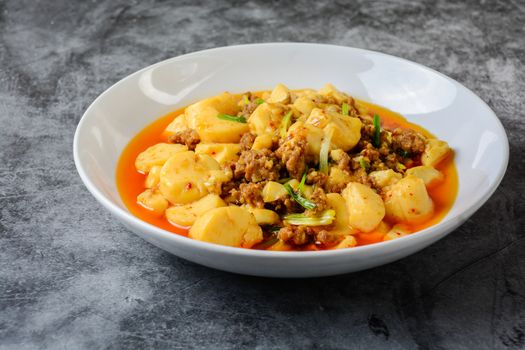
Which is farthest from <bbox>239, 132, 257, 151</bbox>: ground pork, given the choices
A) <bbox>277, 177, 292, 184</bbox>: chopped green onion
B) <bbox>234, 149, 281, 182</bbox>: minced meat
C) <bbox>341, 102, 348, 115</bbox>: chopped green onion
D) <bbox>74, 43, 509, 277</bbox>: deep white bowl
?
<bbox>74, 43, 509, 277</bbox>: deep white bowl

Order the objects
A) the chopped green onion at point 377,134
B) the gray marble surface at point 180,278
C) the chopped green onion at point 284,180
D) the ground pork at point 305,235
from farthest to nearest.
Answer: the chopped green onion at point 377,134
the chopped green onion at point 284,180
the ground pork at point 305,235
the gray marble surface at point 180,278

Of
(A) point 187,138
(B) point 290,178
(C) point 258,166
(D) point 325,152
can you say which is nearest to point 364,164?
(D) point 325,152

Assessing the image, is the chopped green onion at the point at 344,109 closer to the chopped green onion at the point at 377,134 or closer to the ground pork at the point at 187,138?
the chopped green onion at the point at 377,134

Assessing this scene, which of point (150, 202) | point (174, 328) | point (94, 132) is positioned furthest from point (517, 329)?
point (94, 132)

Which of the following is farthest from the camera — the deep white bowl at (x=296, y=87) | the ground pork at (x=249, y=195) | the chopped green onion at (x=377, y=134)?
the chopped green onion at (x=377, y=134)

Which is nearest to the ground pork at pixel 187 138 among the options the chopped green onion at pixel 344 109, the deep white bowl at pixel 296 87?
the deep white bowl at pixel 296 87

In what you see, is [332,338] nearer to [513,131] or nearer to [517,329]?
[517,329]

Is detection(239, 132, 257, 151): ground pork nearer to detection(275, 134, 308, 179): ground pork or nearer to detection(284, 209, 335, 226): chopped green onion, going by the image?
detection(275, 134, 308, 179): ground pork
